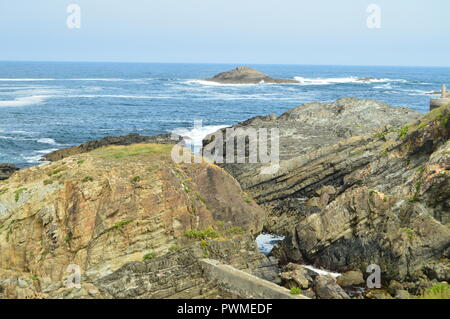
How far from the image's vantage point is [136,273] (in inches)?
689

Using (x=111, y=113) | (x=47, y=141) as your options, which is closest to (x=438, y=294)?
(x=47, y=141)

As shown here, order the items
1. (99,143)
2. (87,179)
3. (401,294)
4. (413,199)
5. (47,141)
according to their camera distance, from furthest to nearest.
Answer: (47,141), (99,143), (413,199), (87,179), (401,294)

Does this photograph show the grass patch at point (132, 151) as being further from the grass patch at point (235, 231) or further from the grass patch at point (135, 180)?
the grass patch at point (235, 231)

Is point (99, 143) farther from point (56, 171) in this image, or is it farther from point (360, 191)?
point (360, 191)

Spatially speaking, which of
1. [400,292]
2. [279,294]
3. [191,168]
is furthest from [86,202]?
[400,292]

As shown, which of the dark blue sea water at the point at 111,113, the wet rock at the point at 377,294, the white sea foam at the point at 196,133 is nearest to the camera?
the wet rock at the point at 377,294

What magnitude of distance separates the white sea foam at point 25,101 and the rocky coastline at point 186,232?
64987 mm

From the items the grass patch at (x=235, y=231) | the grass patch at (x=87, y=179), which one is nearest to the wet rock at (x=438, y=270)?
the grass patch at (x=235, y=231)

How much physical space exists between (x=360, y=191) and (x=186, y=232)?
28.3ft

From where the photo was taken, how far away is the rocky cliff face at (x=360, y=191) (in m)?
20.9

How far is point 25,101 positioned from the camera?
85625 millimetres

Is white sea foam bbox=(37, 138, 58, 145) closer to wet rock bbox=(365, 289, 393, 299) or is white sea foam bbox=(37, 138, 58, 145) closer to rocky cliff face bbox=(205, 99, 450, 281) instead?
rocky cliff face bbox=(205, 99, 450, 281)
